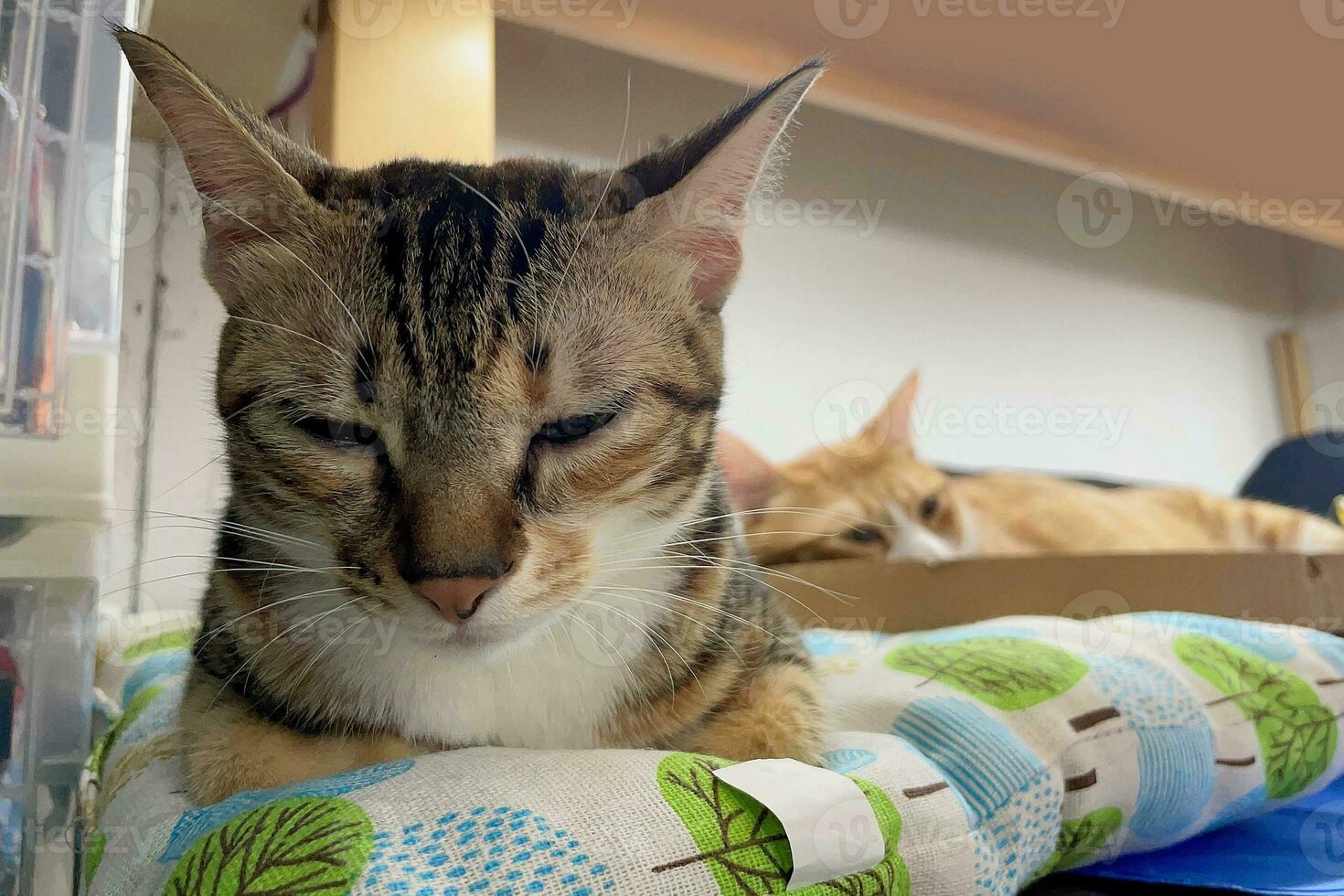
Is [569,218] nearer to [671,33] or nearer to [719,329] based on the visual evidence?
[719,329]

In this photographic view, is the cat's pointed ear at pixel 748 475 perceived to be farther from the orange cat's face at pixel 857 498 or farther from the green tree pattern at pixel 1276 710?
the green tree pattern at pixel 1276 710

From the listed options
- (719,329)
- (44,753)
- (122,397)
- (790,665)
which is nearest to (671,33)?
(719,329)

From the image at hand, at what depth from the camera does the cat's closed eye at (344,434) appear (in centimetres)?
57

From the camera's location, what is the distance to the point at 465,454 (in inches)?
21.0

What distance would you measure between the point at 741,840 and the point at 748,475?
3.79 feet

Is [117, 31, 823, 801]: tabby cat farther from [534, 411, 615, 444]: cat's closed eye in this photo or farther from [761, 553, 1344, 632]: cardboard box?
[761, 553, 1344, 632]: cardboard box

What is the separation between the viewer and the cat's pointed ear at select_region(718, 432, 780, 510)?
1.60m
